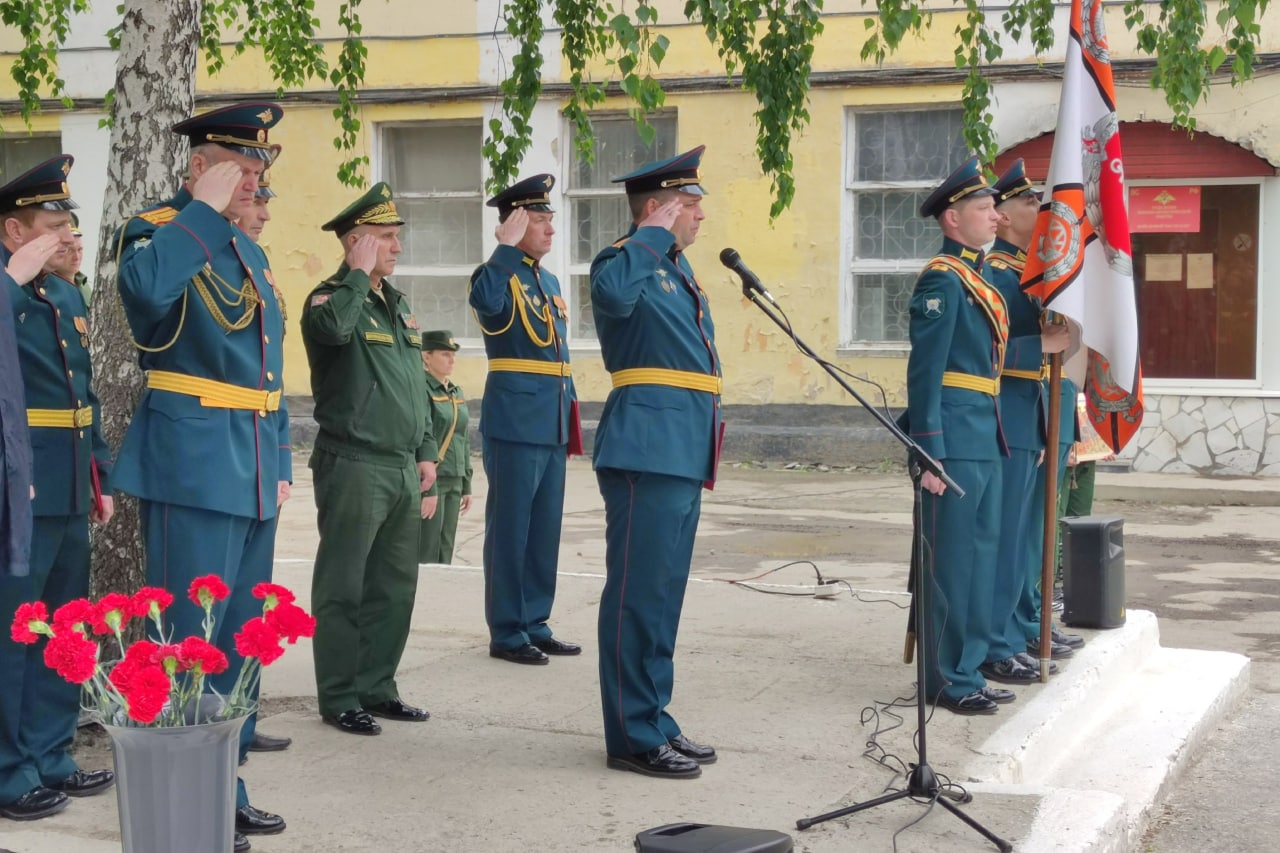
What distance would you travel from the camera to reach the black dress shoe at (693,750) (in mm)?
5102

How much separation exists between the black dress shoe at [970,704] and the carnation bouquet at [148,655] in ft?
9.63

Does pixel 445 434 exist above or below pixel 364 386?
below

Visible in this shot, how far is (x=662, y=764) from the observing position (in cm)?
494

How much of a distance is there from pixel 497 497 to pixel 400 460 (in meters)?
1.38

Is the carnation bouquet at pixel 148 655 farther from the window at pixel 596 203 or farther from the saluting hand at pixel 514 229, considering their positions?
the window at pixel 596 203

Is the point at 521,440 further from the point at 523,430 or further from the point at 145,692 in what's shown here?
the point at 145,692

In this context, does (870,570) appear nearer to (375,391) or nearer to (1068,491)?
(1068,491)

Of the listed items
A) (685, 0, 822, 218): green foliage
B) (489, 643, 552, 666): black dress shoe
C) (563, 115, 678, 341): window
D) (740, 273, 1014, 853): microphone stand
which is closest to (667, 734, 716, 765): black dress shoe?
(740, 273, 1014, 853): microphone stand

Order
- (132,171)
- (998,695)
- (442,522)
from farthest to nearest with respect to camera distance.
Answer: (442,522) → (998,695) → (132,171)

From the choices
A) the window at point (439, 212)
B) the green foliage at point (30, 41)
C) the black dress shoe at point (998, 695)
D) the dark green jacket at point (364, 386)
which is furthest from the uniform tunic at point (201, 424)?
the window at point (439, 212)

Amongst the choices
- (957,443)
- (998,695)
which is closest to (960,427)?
(957,443)

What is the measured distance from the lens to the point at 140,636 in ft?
18.1

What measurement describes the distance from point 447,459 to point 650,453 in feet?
12.5

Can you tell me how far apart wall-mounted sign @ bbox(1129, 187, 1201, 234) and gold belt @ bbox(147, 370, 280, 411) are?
11715 mm
